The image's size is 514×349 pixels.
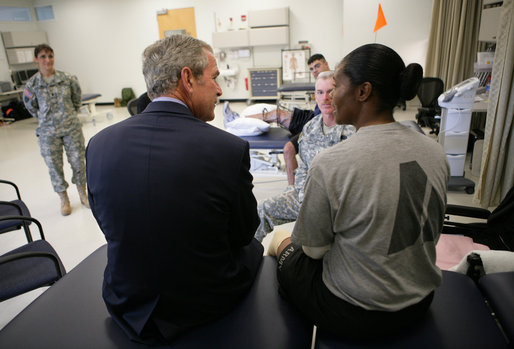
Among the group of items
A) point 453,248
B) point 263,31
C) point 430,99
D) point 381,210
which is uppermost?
point 263,31

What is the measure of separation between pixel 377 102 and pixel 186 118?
590mm

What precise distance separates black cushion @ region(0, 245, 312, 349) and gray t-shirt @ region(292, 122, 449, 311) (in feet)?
0.79

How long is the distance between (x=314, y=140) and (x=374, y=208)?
1.28m

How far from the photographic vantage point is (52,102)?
126 inches

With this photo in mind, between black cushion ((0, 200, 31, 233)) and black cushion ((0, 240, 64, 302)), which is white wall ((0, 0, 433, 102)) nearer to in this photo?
black cushion ((0, 200, 31, 233))

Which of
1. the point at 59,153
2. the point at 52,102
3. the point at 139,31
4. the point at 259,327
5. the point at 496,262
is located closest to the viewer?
the point at 259,327

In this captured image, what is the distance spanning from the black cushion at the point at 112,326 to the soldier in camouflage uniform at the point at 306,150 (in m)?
0.76

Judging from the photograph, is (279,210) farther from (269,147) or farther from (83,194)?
(83,194)

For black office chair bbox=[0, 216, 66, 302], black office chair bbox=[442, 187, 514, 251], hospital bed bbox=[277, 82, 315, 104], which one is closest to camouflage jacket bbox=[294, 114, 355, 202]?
black office chair bbox=[442, 187, 514, 251]

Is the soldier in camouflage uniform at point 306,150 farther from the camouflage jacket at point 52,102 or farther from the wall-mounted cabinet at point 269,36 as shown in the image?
the wall-mounted cabinet at point 269,36

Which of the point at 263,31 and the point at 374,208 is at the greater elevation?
the point at 263,31

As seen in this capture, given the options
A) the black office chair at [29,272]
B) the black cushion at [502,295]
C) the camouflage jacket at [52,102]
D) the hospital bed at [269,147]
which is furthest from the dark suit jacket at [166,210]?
the camouflage jacket at [52,102]

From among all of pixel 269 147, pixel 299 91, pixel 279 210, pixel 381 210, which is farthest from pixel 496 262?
pixel 299 91

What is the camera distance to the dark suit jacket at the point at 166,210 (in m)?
0.97
